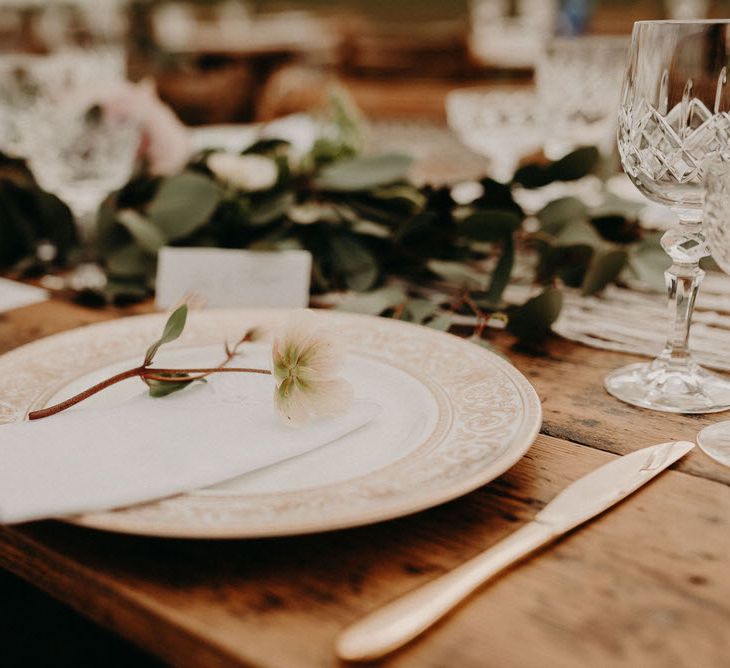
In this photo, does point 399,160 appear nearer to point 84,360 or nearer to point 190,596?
point 84,360

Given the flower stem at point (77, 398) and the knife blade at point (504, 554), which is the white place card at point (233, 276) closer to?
the flower stem at point (77, 398)

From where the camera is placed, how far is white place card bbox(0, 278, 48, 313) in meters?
0.81

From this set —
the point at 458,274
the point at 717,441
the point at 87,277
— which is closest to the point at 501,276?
the point at 458,274

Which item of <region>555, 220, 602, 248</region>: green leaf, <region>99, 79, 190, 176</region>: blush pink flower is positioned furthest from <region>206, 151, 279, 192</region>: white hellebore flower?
<region>555, 220, 602, 248</region>: green leaf

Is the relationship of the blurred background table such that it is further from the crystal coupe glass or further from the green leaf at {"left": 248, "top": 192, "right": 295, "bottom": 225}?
the green leaf at {"left": 248, "top": 192, "right": 295, "bottom": 225}

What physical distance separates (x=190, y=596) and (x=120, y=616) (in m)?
0.04

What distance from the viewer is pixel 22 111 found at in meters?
0.98

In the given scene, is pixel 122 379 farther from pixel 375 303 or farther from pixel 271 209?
pixel 271 209

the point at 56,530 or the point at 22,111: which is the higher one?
the point at 22,111

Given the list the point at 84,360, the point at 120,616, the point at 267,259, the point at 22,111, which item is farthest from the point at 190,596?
the point at 22,111

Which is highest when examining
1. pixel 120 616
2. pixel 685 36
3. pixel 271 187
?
pixel 685 36

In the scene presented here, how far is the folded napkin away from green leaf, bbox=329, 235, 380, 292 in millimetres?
330

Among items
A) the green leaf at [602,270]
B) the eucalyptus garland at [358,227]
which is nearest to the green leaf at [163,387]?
the eucalyptus garland at [358,227]

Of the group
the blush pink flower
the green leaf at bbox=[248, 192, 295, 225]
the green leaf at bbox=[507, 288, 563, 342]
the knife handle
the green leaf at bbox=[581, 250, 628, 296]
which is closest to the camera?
the knife handle
